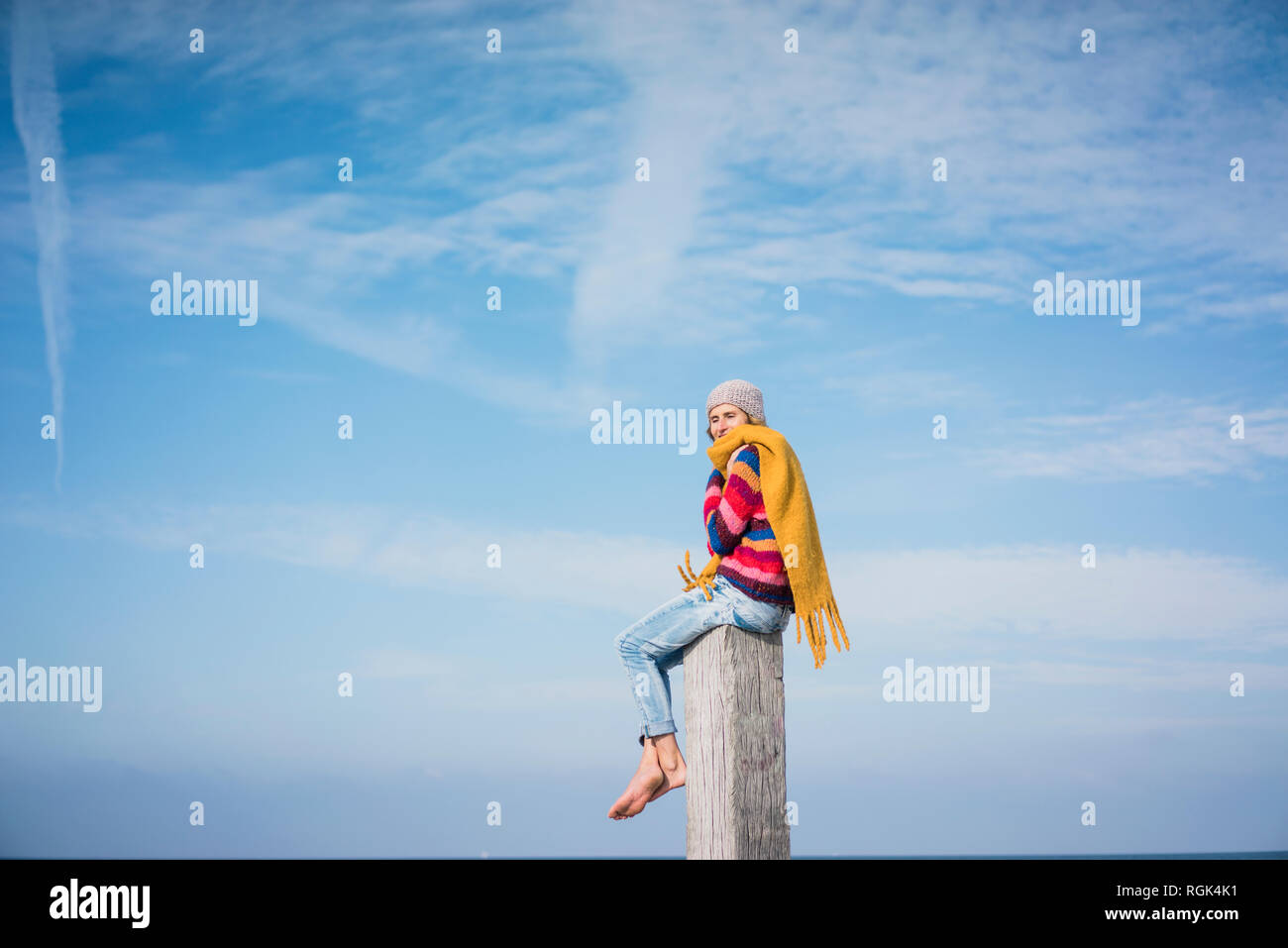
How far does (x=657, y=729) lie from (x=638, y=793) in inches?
18.0

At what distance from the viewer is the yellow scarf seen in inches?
291

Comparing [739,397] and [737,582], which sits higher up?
[739,397]

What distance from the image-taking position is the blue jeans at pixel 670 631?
743 centimetres

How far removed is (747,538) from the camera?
7.54 meters

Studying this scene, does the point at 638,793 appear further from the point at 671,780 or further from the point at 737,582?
the point at 737,582

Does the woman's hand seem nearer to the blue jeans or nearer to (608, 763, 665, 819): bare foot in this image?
the blue jeans

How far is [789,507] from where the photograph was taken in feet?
24.3

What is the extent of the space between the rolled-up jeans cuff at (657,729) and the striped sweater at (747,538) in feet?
3.69

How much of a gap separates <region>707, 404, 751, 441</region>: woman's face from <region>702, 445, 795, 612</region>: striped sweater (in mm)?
259

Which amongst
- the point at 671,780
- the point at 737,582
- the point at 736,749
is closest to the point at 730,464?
the point at 737,582
